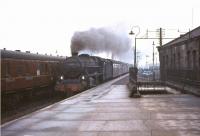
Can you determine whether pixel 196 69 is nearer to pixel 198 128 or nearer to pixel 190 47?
pixel 190 47

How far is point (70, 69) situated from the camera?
99.4ft

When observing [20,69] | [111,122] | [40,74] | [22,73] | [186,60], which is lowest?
[111,122]

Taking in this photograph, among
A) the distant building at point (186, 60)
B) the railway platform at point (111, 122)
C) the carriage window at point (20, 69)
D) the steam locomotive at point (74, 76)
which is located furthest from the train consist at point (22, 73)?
the distant building at point (186, 60)

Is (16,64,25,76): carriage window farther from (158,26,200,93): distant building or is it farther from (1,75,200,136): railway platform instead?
(158,26,200,93): distant building

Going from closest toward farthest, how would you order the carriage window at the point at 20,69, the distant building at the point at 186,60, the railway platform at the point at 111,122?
1. the railway platform at the point at 111,122
2. the carriage window at the point at 20,69
3. the distant building at the point at 186,60

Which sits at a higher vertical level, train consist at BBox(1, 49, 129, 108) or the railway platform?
train consist at BBox(1, 49, 129, 108)

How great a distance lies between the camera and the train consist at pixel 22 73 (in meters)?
21.4

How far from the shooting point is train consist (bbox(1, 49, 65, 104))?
21.4 meters

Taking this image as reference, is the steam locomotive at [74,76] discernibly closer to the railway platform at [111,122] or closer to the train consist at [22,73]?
the train consist at [22,73]

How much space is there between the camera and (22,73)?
2405cm

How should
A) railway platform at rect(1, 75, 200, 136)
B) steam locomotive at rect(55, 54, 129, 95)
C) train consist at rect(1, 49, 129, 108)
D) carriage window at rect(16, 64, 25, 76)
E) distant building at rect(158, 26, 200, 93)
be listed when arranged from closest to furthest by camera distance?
railway platform at rect(1, 75, 200, 136) < train consist at rect(1, 49, 129, 108) < carriage window at rect(16, 64, 25, 76) < distant building at rect(158, 26, 200, 93) < steam locomotive at rect(55, 54, 129, 95)

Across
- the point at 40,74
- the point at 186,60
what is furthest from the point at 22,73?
the point at 186,60

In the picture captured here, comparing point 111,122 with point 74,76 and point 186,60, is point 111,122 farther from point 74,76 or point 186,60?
point 186,60

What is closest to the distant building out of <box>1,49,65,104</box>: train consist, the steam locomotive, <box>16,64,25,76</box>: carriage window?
the steam locomotive
